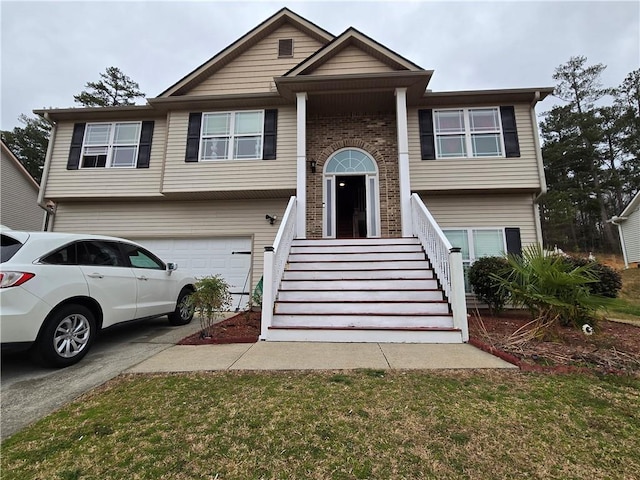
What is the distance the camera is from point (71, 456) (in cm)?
182

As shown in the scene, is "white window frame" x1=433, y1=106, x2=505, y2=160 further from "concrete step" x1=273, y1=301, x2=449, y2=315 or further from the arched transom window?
"concrete step" x1=273, y1=301, x2=449, y2=315

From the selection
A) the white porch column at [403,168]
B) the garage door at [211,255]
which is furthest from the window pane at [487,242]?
the garage door at [211,255]

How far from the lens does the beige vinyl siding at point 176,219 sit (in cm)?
867

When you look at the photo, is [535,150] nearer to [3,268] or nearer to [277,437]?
[277,437]

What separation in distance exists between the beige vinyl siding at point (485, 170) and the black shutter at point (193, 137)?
6.01 m

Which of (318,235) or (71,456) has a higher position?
(318,235)

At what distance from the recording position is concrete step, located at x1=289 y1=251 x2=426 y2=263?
607 cm

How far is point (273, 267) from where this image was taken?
5.00m

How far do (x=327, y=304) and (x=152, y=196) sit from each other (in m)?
6.51

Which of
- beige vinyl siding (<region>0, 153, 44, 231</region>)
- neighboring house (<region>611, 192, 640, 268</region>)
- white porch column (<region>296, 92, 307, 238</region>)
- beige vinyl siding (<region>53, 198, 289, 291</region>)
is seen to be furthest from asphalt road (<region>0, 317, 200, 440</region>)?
neighboring house (<region>611, 192, 640, 268</region>)

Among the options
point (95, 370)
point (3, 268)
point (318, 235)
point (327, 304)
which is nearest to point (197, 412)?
point (95, 370)

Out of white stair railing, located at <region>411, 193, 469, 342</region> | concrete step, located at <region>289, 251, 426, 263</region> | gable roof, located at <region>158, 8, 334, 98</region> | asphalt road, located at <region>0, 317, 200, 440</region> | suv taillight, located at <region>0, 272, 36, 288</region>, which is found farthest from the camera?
gable roof, located at <region>158, 8, 334, 98</region>

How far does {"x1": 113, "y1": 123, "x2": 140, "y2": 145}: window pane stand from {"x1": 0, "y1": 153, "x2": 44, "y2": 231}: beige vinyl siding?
8.15 metres

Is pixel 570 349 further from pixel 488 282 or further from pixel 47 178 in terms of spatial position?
pixel 47 178
